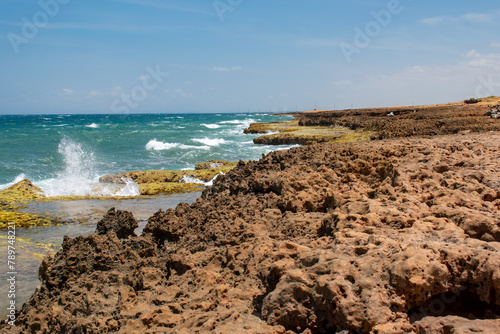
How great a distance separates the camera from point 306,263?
187 inches

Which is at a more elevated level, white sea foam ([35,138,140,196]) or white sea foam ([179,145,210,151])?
white sea foam ([179,145,210,151])

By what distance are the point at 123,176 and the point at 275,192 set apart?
48.5 feet

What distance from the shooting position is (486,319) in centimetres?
353

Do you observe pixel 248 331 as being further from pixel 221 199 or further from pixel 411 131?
pixel 411 131

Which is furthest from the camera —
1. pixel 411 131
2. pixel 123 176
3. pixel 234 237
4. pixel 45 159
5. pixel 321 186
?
pixel 45 159

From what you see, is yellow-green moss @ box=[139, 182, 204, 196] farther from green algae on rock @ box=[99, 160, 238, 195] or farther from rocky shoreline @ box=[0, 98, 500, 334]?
rocky shoreline @ box=[0, 98, 500, 334]

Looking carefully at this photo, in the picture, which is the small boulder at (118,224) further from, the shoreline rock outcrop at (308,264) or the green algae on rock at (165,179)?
the green algae on rock at (165,179)

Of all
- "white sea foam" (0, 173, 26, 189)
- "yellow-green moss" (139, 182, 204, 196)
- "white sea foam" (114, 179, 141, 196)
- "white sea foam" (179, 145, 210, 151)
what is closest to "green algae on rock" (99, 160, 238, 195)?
"yellow-green moss" (139, 182, 204, 196)

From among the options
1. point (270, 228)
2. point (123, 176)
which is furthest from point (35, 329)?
point (123, 176)

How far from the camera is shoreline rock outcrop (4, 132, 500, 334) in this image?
12.5 ft

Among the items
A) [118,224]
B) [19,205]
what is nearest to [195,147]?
[19,205]

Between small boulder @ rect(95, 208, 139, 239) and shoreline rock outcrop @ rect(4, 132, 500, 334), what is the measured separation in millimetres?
459

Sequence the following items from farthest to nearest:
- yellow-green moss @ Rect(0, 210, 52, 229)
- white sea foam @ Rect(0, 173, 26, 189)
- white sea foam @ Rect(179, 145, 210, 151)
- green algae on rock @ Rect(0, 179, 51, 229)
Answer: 1. white sea foam @ Rect(179, 145, 210, 151)
2. white sea foam @ Rect(0, 173, 26, 189)
3. green algae on rock @ Rect(0, 179, 51, 229)
4. yellow-green moss @ Rect(0, 210, 52, 229)

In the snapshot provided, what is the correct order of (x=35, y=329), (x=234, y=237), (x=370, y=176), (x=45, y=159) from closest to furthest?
(x=35, y=329) < (x=234, y=237) < (x=370, y=176) < (x=45, y=159)
